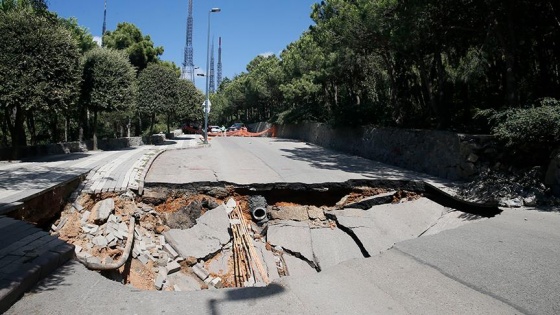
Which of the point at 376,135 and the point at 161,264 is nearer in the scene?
the point at 161,264

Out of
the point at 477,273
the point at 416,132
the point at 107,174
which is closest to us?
the point at 477,273

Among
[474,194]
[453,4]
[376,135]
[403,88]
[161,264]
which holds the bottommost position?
[161,264]

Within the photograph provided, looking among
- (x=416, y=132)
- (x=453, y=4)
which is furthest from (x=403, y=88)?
(x=453, y=4)

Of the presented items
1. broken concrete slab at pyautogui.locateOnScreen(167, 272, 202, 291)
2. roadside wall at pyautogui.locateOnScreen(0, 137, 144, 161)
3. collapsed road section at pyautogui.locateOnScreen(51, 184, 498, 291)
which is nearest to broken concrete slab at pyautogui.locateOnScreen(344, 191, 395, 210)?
collapsed road section at pyautogui.locateOnScreen(51, 184, 498, 291)

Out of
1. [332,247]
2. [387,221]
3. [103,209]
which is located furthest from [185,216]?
[387,221]

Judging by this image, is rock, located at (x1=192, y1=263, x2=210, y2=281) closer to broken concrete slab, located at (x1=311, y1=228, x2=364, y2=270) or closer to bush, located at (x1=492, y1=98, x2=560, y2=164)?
broken concrete slab, located at (x1=311, y1=228, x2=364, y2=270)

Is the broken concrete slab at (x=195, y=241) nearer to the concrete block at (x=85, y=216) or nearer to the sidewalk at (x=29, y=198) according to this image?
the concrete block at (x=85, y=216)

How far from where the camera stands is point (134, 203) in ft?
28.6

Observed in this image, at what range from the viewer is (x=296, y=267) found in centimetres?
792

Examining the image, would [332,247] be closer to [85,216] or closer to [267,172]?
[267,172]

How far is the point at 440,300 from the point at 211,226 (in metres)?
5.62

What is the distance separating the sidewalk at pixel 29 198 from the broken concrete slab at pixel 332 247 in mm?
4318

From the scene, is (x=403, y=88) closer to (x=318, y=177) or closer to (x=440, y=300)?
(x=318, y=177)

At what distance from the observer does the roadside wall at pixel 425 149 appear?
9.90 meters
